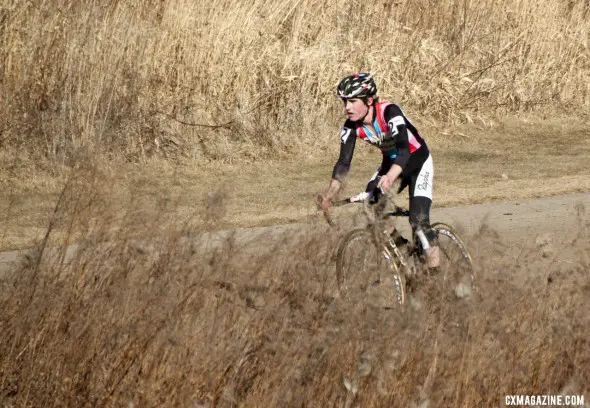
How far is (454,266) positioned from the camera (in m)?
6.64

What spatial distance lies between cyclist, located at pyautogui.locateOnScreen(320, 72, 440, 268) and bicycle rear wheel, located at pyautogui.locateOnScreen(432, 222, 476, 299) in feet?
0.40

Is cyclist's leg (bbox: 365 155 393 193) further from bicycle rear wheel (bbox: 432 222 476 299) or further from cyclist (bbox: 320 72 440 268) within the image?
bicycle rear wheel (bbox: 432 222 476 299)

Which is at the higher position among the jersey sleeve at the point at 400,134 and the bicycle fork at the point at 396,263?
the jersey sleeve at the point at 400,134

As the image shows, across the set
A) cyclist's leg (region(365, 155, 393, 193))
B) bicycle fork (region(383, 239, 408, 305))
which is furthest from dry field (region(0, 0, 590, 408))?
cyclist's leg (region(365, 155, 393, 193))

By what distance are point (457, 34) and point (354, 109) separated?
34.5 ft

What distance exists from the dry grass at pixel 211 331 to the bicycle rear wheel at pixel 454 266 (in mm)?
105

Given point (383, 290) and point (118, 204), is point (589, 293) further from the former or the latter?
point (118, 204)

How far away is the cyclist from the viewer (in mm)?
7742

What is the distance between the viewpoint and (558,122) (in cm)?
1789

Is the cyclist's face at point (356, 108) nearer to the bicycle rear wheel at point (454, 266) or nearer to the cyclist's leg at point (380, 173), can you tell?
the cyclist's leg at point (380, 173)

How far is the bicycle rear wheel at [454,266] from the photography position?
6145mm

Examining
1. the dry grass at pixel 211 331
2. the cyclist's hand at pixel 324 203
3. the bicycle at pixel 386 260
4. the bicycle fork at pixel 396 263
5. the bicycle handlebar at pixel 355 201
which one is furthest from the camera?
the cyclist's hand at pixel 324 203

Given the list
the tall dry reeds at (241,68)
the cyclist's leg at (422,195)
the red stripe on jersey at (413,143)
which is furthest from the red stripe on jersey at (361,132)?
the tall dry reeds at (241,68)

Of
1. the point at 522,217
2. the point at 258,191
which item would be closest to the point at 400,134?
the point at 522,217
